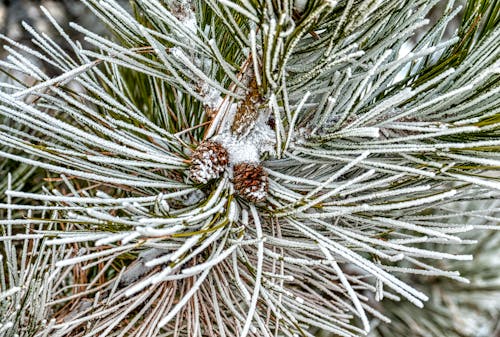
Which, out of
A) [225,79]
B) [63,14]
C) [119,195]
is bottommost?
[119,195]

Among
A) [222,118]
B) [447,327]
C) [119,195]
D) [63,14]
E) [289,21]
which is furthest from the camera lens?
[63,14]

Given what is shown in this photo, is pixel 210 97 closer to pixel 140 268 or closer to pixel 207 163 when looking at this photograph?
pixel 207 163

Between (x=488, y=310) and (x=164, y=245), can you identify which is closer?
(x=164, y=245)

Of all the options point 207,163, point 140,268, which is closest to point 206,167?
point 207,163

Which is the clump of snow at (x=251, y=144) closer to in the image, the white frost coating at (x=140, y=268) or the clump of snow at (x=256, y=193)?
the clump of snow at (x=256, y=193)

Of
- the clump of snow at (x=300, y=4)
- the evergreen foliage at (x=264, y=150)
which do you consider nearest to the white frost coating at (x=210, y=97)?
the evergreen foliage at (x=264, y=150)

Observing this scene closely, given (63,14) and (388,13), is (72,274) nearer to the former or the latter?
(388,13)

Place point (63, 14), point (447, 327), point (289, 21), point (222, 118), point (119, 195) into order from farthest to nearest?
point (63, 14) < point (447, 327) < point (119, 195) < point (222, 118) < point (289, 21)

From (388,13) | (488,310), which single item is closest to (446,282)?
(488,310)
